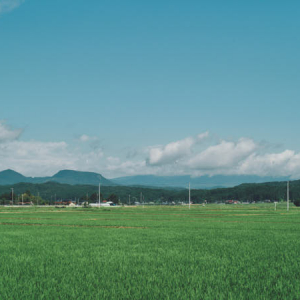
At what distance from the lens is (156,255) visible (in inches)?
638

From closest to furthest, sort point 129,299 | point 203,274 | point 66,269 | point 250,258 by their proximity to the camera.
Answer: point 129,299, point 203,274, point 66,269, point 250,258

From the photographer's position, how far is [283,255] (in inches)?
655

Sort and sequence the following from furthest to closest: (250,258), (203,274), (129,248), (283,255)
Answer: (129,248) < (283,255) < (250,258) < (203,274)

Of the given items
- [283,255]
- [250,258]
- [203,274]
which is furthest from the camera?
[283,255]

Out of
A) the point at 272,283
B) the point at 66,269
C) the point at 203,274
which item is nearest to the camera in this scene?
the point at 272,283

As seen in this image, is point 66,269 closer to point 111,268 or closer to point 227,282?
point 111,268

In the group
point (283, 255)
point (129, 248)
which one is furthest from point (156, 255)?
point (283, 255)

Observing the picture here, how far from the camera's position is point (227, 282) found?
10477 millimetres

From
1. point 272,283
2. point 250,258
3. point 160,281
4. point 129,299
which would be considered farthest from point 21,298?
point 250,258

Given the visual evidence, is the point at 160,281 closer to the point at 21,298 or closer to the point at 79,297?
the point at 79,297

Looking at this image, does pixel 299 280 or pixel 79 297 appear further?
pixel 299 280

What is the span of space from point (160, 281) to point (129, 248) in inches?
343

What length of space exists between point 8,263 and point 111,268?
14.7 feet

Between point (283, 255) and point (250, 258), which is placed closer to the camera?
point (250, 258)
